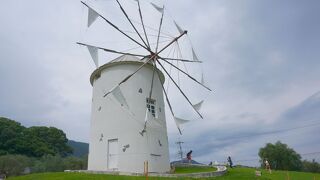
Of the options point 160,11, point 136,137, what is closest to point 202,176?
point 136,137

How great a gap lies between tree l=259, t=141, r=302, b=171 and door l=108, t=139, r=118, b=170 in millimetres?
36511

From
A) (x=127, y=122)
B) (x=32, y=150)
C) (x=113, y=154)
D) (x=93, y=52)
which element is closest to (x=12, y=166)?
(x=32, y=150)

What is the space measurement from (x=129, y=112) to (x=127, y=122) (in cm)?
78

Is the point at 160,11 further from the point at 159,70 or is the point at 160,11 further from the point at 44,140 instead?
the point at 44,140

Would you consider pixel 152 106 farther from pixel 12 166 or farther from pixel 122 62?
pixel 12 166

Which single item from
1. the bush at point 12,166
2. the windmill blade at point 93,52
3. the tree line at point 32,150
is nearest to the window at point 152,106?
the windmill blade at point 93,52

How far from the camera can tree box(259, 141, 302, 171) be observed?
5425cm

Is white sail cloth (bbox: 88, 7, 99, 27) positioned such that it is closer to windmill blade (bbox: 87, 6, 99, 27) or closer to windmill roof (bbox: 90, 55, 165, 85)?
windmill blade (bbox: 87, 6, 99, 27)

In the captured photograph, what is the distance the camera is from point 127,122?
24.4 m

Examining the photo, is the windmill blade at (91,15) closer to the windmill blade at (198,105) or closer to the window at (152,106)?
the window at (152,106)

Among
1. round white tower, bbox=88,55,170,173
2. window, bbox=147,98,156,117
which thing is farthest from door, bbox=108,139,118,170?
window, bbox=147,98,156,117

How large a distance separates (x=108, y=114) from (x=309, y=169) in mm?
47216

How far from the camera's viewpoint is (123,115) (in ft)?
80.6

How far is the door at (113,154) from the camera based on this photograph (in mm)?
23906
